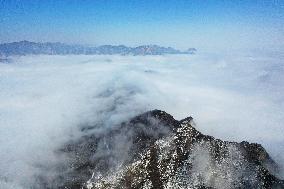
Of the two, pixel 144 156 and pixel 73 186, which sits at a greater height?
pixel 144 156

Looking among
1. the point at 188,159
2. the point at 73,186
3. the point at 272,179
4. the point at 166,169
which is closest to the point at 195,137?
the point at 188,159

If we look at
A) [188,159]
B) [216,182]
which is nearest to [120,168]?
[188,159]

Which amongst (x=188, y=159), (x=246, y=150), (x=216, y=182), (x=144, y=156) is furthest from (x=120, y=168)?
(x=246, y=150)

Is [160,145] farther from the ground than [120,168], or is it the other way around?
[160,145]

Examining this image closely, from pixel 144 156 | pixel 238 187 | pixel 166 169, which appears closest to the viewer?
pixel 238 187

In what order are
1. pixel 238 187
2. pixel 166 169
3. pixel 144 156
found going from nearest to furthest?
pixel 238 187 → pixel 166 169 → pixel 144 156

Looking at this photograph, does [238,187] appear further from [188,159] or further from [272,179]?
[188,159]

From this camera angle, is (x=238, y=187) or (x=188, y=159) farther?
→ (x=188, y=159)

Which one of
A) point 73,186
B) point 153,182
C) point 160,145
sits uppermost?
point 160,145

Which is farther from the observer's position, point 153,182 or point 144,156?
point 144,156

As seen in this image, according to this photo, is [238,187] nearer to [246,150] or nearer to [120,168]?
[246,150]
